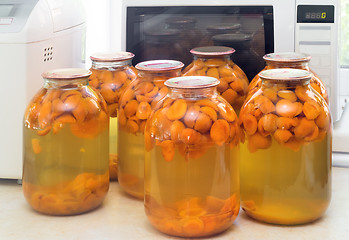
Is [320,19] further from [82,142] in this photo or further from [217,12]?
[82,142]

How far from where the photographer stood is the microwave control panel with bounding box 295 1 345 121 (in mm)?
1304

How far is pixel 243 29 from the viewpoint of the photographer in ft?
4.39

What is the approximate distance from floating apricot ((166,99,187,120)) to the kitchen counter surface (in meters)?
0.20

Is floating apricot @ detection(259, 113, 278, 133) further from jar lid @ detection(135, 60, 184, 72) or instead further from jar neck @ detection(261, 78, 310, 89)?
jar lid @ detection(135, 60, 184, 72)

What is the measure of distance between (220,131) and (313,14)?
53 cm

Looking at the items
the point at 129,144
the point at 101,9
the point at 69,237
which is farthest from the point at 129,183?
the point at 101,9

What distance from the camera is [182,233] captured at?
0.92m

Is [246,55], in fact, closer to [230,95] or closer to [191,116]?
[230,95]

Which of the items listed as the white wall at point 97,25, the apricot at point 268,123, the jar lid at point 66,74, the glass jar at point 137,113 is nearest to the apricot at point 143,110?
the glass jar at point 137,113

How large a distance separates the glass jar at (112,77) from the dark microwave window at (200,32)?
24cm

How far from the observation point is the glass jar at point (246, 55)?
4.34ft

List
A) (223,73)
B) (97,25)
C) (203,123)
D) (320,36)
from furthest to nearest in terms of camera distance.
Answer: (97,25) < (320,36) < (223,73) < (203,123)

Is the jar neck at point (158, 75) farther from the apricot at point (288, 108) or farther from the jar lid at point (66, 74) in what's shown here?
the apricot at point (288, 108)

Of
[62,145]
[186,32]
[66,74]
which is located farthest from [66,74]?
[186,32]
